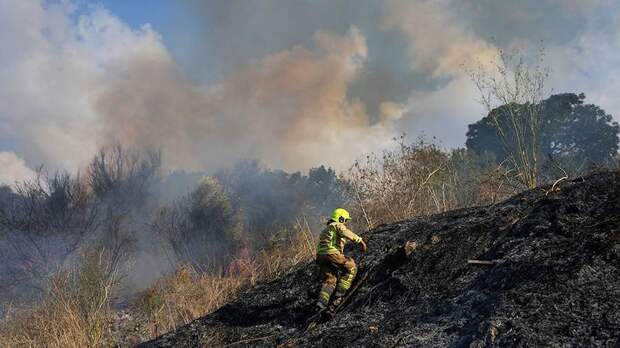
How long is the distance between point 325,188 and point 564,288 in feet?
136

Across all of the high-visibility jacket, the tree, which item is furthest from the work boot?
the tree

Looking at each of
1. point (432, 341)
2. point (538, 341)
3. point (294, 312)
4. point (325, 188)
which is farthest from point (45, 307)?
point (325, 188)

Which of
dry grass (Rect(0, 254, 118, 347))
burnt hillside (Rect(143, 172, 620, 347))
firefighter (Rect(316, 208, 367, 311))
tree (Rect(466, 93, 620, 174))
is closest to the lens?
burnt hillside (Rect(143, 172, 620, 347))

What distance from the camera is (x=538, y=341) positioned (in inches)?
183

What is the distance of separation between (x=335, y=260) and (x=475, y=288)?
101 inches

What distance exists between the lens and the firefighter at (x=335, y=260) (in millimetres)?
8000

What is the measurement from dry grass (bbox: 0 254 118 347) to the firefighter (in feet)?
16.7

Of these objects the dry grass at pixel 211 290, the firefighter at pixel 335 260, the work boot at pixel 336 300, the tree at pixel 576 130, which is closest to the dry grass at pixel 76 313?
the dry grass at pixel 211 290

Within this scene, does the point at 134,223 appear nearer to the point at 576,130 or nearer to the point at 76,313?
the point at 76,313

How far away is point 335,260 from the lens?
809 centimetres

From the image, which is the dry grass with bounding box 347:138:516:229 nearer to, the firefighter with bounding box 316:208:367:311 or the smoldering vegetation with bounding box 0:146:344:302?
the firefighter with bounding box 316:208:367:311

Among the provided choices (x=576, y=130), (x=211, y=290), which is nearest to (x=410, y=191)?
(x=211, y=290)

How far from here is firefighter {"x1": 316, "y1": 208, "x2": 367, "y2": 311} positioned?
8.00 metres

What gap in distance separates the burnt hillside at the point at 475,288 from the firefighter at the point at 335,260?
0.32 metres
